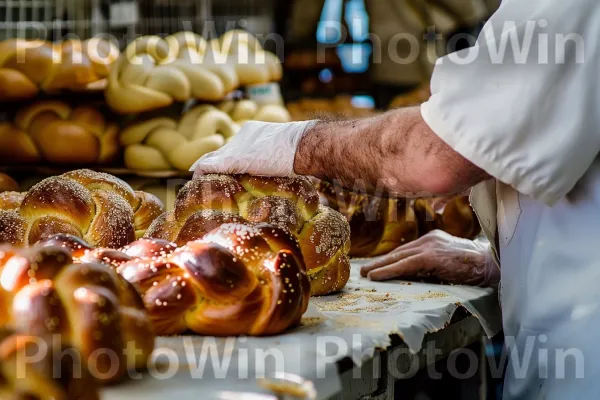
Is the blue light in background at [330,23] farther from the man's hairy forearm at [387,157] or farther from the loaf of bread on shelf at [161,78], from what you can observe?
the man's hairy forearm at [387,157]

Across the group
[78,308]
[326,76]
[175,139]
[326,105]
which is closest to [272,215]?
[78,308]

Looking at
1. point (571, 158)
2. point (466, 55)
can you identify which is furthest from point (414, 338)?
point (466, 55)

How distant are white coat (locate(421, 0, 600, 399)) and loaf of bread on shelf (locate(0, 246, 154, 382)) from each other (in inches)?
26.0

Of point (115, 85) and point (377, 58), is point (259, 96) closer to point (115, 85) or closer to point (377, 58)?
point (115, 85)

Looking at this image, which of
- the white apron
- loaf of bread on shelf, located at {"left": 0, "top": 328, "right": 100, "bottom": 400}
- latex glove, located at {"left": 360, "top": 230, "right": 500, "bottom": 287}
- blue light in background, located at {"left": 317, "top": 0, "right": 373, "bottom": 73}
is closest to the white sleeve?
the white apron

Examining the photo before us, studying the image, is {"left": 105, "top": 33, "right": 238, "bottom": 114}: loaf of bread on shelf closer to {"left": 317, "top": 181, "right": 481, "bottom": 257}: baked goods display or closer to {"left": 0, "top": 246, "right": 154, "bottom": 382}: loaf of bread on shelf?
{"left": 317, "top": 181, "right": 481, "bottom": 257}: baked goods display

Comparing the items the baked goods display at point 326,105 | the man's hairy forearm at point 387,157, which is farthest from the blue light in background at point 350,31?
the man's hairy forearm at point 387,157

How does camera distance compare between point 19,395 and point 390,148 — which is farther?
point 390,148

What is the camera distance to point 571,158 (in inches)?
48.7

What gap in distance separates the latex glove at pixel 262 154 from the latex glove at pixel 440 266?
41 cm

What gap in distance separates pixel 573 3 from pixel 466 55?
0.21m

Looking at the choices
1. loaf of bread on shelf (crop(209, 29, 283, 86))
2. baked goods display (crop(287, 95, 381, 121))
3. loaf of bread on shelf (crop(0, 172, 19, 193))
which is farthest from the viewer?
baked goods display (crop(287, 95, 381, 121))

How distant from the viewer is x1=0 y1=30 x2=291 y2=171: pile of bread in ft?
10.8

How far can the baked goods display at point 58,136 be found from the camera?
3.28 m
